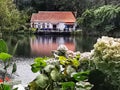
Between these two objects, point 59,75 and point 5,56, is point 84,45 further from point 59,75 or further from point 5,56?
point 5,56

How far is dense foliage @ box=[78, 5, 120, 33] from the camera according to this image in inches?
2092

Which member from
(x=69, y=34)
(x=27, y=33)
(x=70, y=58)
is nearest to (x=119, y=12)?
(x=69, y=34)

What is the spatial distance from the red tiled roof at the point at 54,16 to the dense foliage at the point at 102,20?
695cm

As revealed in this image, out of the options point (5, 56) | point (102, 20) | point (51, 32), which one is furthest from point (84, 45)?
point (5, 56)

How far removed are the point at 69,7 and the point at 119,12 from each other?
15642 mm

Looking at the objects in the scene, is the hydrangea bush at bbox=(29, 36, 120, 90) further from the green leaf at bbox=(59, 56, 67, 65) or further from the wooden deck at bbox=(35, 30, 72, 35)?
the wooden deck at bbox=(35, 30, 72, 35)

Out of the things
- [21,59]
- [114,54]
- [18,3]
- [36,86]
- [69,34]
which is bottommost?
[69,34]

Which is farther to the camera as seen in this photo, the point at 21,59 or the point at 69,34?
the point at 69,34

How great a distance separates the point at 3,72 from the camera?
2.88 metres

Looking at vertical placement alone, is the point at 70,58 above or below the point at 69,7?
above

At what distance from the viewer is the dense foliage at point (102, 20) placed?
53.1m

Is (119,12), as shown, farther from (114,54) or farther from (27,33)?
Result: (114,54)

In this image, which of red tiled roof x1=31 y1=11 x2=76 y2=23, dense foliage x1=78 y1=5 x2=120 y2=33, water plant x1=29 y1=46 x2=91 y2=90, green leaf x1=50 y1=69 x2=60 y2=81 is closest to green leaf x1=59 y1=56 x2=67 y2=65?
water plant x1=29 y1=46 x2=91 y2=90

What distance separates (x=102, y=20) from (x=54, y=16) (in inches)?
495
